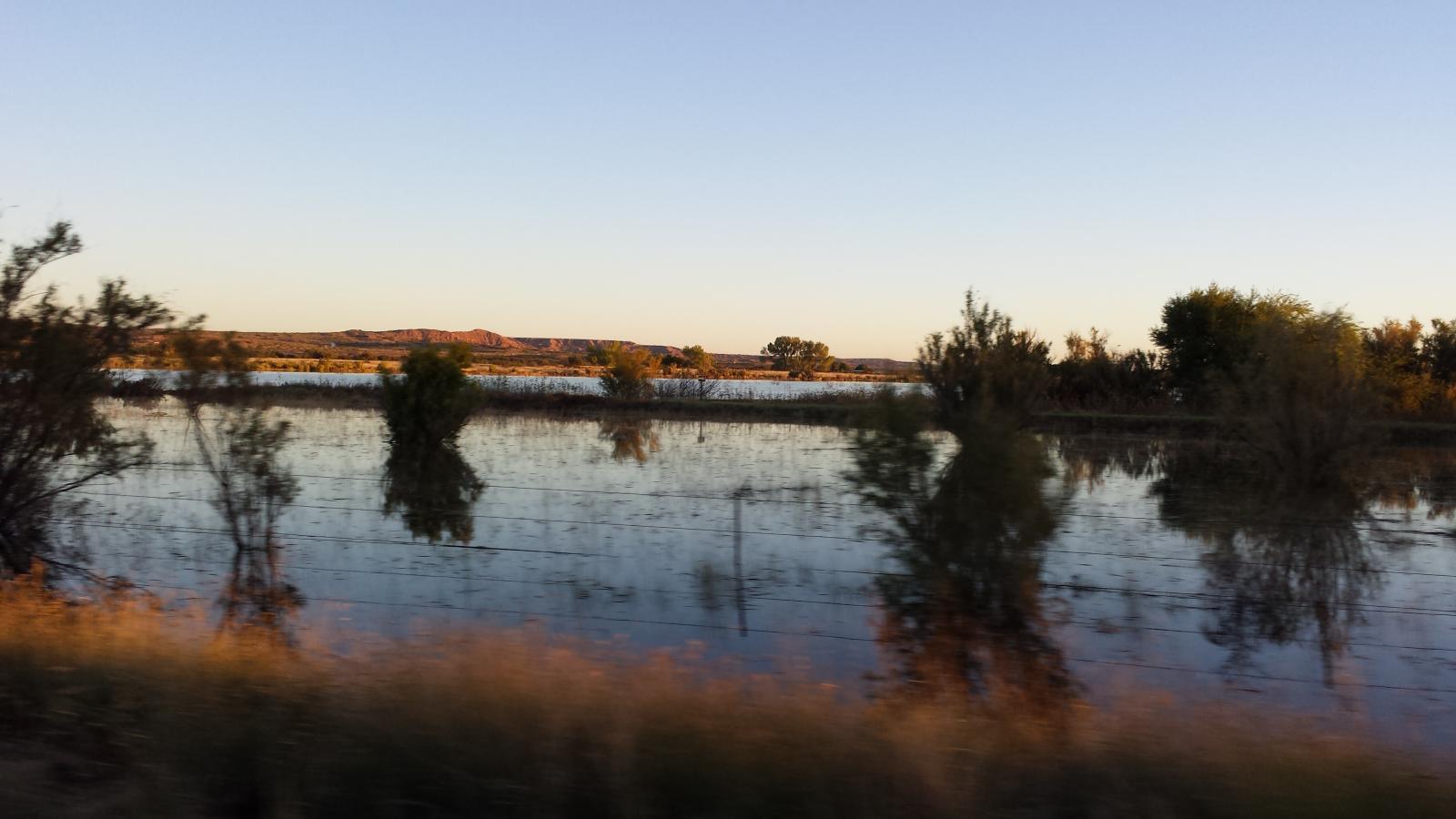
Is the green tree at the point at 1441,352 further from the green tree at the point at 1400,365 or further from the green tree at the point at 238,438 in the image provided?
the green tree at the point at 238,438

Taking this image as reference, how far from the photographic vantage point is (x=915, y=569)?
955 centimetres

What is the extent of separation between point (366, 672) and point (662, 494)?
1266 centimetres

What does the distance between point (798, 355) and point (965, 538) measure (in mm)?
152918

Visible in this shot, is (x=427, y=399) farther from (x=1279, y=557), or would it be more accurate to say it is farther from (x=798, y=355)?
(x=798, y=355)

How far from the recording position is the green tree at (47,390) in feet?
38.1

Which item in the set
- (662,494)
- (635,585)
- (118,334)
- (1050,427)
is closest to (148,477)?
(118,334)

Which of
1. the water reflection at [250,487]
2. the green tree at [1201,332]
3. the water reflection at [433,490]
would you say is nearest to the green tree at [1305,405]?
the water reflection at [433,490]

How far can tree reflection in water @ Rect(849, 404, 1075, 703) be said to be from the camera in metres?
9.21

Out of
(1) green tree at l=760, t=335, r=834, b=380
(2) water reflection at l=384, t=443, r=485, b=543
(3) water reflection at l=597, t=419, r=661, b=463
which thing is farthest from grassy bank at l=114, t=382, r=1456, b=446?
(1) green tree at l=760, t=335, r=834, b=380

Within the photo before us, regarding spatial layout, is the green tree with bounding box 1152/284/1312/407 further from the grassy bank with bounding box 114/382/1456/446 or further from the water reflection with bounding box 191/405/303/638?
the water reflection with bounding box 191/405/303/638

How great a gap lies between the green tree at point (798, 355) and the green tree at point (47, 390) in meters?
135

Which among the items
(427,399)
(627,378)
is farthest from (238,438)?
(627,378)

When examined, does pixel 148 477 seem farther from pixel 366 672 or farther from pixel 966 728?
pixel 966 728

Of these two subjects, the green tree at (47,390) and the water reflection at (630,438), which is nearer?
the green tree at (47,390)
